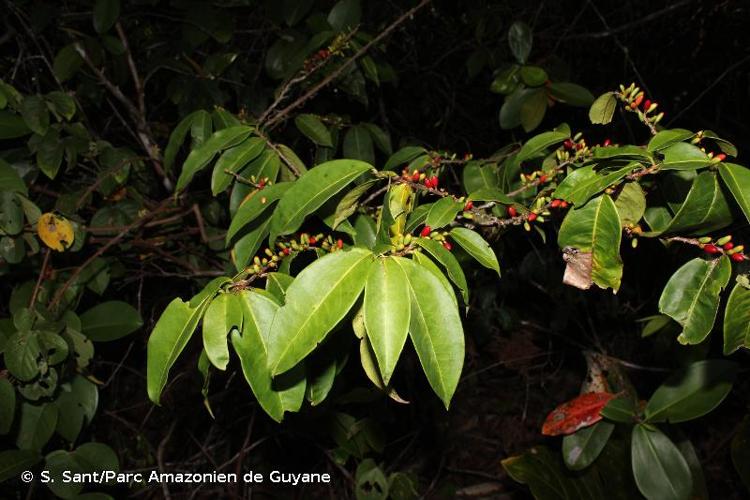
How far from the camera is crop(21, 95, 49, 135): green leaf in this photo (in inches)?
65.2

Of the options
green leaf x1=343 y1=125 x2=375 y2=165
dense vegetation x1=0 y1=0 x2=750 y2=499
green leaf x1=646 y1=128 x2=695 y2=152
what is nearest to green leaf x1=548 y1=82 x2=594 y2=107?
dense vegetation x1=0 y1=0 x2=750 y2=499

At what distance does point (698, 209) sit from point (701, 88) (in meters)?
2.51

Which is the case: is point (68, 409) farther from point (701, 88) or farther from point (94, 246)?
point (701, 88)

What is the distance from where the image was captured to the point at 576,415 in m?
1.87

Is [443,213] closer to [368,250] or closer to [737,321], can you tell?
[368,250]

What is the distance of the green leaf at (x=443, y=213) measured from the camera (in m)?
0.75

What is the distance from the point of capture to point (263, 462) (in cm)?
246

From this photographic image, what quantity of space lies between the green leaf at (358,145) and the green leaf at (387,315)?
3.77 ft

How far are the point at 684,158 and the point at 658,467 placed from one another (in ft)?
4.62

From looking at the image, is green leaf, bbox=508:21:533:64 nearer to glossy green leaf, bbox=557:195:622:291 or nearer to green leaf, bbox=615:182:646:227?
green leaf, bbox=615:182:646:227

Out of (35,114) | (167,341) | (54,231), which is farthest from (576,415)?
(35,114)

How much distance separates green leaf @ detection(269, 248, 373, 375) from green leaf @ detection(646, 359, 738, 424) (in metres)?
1.54

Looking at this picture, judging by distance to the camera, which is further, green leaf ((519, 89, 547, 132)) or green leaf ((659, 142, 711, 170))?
green leaf ((519, 89, 547, 132))

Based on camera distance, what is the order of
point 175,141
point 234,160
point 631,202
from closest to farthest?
1. point 631,202
2. point 234,160
3. point 175,141
